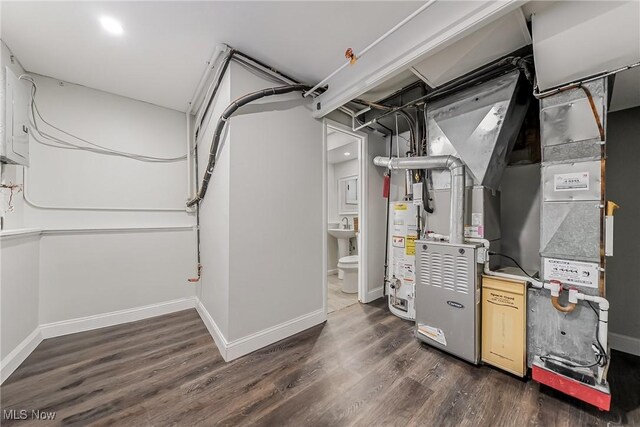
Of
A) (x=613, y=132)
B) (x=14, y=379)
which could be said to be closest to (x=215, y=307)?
(x=14, y=379)

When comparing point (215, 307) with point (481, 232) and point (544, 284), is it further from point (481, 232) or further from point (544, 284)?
point (544, 284)

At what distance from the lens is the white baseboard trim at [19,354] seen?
161 centimetres

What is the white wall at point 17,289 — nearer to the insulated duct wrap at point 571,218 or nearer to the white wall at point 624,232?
the insulated duct wrap at point 571,218

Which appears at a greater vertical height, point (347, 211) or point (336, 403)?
point (347, 211)

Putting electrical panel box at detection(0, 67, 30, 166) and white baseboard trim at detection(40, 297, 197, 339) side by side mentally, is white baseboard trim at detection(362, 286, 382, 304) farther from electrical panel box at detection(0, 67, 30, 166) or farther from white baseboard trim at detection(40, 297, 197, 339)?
electrical panel box at detection(0, 67, 30, 166)

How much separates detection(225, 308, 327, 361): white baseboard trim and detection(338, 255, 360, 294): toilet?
3.28 ft

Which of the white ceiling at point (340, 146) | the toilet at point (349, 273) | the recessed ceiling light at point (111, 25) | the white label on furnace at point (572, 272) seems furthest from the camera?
the white ceiling at point (340, 146)

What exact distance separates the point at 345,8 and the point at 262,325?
252 centimetres

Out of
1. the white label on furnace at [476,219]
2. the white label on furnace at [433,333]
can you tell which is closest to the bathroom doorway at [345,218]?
the white label on furnace at [433,333]

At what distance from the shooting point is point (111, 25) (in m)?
1.62

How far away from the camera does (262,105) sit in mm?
2037

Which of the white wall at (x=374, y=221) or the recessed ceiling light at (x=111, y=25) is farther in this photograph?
the white wall at (x=374, y=221)

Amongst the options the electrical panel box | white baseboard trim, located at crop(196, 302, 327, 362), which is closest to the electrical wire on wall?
the electrical panel box

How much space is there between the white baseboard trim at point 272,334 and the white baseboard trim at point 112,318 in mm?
1443
